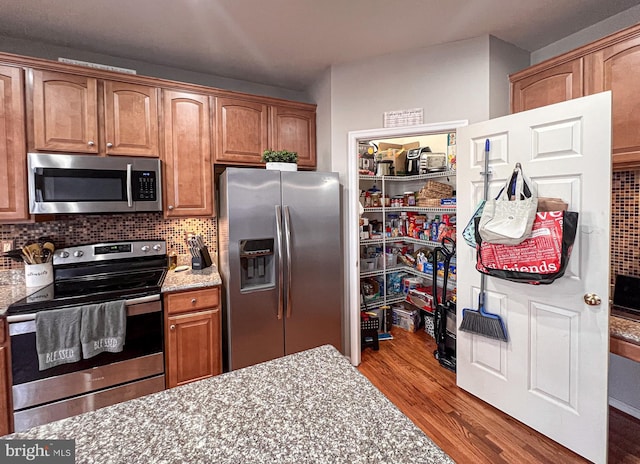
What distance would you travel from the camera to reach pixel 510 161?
6.19 feet

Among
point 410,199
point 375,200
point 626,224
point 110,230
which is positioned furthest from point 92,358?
point 626,224

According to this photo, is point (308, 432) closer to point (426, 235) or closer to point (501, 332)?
point (501, 332)

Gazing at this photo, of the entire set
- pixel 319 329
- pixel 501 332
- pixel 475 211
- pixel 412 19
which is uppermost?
pixel 412 19

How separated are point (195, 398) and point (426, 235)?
298 cm

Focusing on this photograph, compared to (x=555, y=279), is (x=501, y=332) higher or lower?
lower

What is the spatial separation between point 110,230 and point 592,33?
3.77 m

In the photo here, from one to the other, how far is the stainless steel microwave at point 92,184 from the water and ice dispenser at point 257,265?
2.40 feet

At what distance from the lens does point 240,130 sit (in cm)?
253

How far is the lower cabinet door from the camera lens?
2.02 m

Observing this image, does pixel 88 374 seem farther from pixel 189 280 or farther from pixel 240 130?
pixel 240 130

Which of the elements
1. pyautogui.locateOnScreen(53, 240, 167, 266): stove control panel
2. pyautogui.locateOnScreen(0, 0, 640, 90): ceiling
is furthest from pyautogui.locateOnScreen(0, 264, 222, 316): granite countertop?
pyautogui.locateOnScreen(0, 0, 640, 90): ceiling

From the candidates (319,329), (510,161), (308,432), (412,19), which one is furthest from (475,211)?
(308,432)

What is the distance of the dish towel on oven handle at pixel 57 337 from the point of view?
1.64 meters

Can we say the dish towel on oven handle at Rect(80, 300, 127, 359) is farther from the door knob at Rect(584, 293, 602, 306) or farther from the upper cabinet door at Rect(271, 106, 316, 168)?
the door knob at Rect(584, 293, 602, 306)
